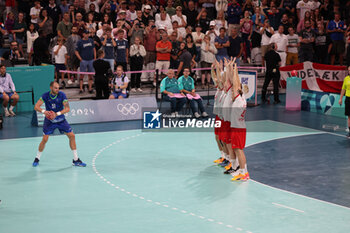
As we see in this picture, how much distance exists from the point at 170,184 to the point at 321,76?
12.2 metres

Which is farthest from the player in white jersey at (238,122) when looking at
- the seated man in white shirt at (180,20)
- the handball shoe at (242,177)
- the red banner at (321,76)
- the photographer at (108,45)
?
the seated man in white shirt at (180,20)

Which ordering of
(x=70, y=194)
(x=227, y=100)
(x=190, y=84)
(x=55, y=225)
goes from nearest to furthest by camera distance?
(x=55, y=225)
(x=70, y=194)
(x=227, y=100)
(x=190, y=84)

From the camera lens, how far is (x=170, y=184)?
13.4 metres

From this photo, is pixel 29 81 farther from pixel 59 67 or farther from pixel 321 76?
pixel 321 76

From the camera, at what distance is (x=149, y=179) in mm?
13766

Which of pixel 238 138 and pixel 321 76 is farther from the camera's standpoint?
pixel 321 76

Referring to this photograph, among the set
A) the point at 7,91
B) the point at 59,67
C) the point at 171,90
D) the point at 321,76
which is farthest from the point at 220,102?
the point at 59,67

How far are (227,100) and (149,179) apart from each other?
2.59 metres

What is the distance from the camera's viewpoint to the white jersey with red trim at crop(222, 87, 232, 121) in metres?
13.5

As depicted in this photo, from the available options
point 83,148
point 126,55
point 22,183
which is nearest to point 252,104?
point 126,55

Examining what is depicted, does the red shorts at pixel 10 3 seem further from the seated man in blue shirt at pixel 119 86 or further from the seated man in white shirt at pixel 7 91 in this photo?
the seated man in blue shirt at pixel 119 86

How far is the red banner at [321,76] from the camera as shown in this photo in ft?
76.0

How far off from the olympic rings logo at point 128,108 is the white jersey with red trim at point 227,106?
7.48 meters

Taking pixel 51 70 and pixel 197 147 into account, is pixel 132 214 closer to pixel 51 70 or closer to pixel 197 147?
pixel 197 147
